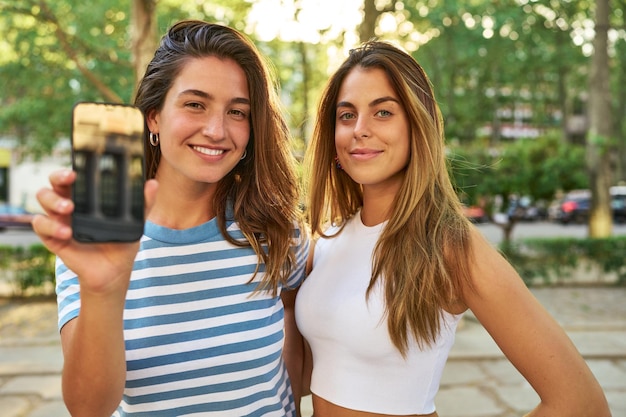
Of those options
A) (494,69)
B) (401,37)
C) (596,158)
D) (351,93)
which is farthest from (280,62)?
(351,93)

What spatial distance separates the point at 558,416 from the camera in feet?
5.51

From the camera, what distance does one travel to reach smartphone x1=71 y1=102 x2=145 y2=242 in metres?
1.07

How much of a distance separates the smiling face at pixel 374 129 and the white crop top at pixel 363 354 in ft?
0.94

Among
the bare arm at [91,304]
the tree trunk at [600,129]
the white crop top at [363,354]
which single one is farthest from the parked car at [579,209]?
the bare arm at [91,304]

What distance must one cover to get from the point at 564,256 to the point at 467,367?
19.5ft

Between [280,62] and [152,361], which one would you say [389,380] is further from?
[280,62]

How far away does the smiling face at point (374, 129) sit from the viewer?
1.91 metres

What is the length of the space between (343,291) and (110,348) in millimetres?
892

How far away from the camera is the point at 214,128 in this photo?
1658 mm

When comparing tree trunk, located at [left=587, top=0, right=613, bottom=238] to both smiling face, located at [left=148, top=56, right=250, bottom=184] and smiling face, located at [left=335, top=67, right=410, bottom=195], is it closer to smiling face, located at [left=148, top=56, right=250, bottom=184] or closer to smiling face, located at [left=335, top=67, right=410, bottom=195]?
smiling face, located at [left=335, top=67, right=410, bottom=195]

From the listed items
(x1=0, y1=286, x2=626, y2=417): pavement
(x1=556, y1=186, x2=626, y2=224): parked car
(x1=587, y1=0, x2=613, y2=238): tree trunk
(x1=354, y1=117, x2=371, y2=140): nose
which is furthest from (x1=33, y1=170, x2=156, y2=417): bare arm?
(x1=556, y1=186, x2=626, y2=224): parked car

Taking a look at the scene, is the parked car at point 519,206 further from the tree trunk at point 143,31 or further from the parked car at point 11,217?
the parked car at point 11,217

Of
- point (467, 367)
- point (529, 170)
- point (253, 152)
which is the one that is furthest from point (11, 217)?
point (253, 152)

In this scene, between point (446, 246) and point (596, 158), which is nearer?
point (446, 246)
